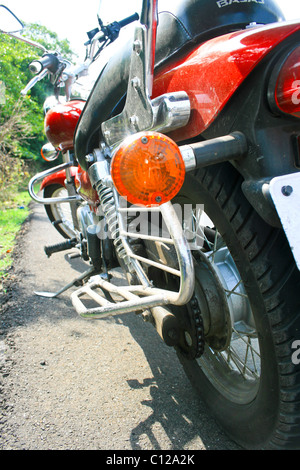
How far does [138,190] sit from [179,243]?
0.68 feet

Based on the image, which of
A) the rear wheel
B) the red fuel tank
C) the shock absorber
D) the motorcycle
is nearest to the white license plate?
the motorcycle

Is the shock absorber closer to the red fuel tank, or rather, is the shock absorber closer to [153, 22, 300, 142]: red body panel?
[153, 22, 300, 142]: red body panel

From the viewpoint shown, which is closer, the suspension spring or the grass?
the suspension spring

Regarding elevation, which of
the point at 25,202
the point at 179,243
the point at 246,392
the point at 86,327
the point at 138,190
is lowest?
the point at 25,202

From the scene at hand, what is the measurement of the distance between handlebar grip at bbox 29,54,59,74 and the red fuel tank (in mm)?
426

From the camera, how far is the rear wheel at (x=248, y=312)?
93 centimetres

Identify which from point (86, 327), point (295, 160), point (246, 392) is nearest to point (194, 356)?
point (246, 392)

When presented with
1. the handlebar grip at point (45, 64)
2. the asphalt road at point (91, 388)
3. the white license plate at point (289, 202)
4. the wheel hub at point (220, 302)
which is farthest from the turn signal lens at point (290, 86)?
the handlebar grip at point (45, 64)

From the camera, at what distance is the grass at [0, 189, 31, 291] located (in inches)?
131

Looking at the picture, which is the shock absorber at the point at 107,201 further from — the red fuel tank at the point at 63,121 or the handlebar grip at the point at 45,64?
the handlebar grip at the point at 45,64

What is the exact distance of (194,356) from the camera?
4.08ft

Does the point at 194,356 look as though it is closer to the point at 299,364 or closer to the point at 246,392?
the point at 246,392

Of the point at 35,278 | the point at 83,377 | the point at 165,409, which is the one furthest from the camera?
the point at 35,278

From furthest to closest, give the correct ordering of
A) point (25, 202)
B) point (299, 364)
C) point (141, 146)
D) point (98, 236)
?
point (25, 202)
point (98, 236)
point (299, 364)
point (141, 146)
